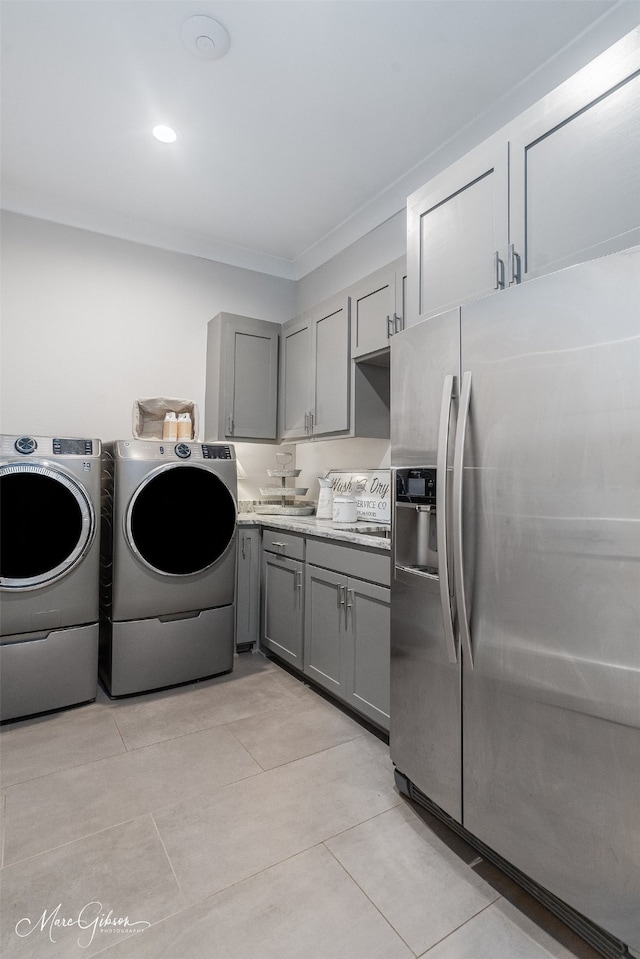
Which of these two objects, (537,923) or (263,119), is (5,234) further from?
(537,923)

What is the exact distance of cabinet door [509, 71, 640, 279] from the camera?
1.37 metres

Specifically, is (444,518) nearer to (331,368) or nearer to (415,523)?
(415,523)

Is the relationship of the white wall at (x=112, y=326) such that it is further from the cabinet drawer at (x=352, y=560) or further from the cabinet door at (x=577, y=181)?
the cabinet door at (x=577, y=181)

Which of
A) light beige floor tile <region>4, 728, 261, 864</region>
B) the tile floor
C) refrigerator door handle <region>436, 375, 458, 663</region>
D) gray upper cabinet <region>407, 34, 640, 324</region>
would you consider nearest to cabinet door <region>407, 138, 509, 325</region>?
gray upper cabinet <region>407, 34, 640, 324</region>

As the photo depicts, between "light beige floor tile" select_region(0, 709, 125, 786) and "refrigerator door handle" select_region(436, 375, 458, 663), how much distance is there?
1576 mm

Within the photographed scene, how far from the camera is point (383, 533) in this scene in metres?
2.48

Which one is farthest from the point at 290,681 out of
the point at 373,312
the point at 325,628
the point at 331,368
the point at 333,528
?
the point at 373,312

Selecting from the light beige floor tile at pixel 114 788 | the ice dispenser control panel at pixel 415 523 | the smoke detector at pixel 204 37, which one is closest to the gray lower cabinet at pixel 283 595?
the light beige floor tile at pixel 114 788

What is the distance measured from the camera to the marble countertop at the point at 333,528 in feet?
7.52

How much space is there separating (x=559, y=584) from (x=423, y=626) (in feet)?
1.80

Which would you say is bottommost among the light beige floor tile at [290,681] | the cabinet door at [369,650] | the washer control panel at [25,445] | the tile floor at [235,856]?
the tile floor at [235,856]

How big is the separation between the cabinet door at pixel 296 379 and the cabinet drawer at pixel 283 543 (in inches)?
28.4

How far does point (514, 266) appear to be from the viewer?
5.41 feet

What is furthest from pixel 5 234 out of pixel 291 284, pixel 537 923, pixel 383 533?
pixel 537 923
